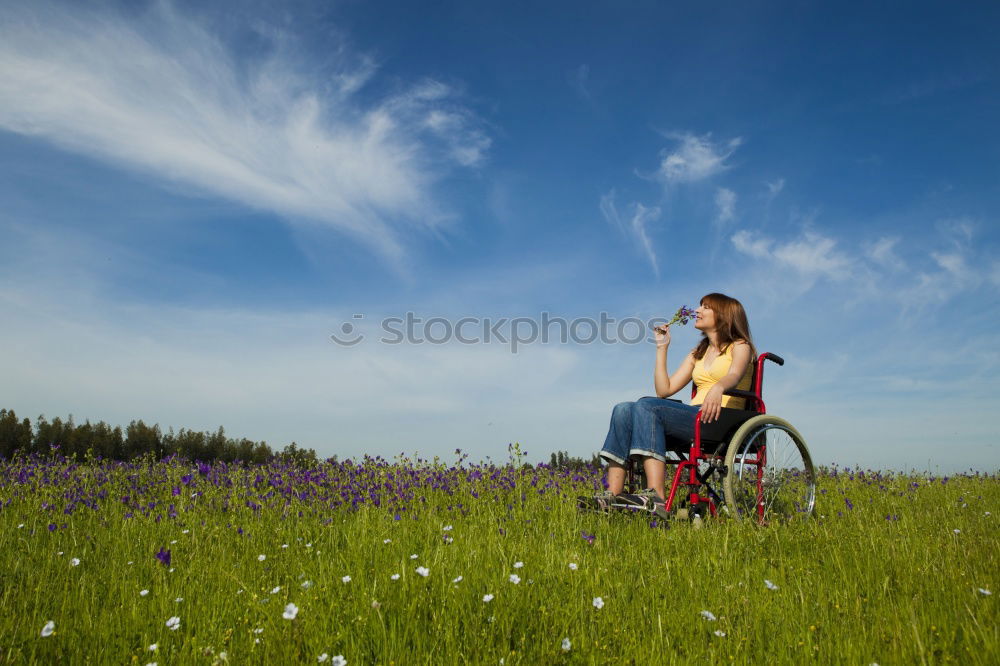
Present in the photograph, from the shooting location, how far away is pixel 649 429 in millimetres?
5453

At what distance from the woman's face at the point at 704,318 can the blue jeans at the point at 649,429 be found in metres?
0.88

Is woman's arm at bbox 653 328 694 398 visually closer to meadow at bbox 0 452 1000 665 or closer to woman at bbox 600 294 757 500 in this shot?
woman at bbox 600 294 757 500

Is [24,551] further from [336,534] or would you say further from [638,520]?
[638,520]

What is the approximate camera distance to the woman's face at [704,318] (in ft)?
19.7

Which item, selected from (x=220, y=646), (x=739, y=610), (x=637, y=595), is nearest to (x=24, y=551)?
(x=220, y=646)

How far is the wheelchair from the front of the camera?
507cm

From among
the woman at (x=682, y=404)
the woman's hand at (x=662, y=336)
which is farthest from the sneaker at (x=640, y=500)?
the woman's hand at (x=662, y=336)

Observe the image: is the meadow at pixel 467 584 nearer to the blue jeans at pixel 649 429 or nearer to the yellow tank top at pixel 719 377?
the blue jeans at pixel 649 429

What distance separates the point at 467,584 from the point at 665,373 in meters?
3.62

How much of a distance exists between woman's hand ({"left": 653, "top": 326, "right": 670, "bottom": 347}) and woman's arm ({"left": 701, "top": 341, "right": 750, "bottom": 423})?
2.02 feet

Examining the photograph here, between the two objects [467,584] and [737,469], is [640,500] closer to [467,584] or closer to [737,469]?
[737,469]

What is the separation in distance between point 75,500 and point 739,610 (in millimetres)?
6093

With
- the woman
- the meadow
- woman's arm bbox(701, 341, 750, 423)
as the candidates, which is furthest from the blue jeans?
the meadow

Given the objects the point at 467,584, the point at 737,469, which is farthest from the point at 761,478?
the point at 467,584
